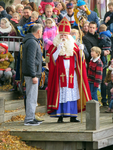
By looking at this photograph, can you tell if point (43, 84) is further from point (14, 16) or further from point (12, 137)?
point (12, 137)

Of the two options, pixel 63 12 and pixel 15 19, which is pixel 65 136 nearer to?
pixel 15 19

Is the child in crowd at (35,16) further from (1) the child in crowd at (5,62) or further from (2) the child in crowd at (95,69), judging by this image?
(2) the child in crowd at (95,69)

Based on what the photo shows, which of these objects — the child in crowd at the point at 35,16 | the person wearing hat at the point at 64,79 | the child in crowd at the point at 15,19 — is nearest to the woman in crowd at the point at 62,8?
the child in crowd at the point at 15,19

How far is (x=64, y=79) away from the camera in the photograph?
8.86 m

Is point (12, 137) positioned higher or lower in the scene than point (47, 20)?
lower

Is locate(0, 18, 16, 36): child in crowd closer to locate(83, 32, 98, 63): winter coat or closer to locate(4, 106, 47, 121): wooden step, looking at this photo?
locate(83, 32, 98, 63): winter coat

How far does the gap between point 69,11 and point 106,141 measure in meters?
6.72

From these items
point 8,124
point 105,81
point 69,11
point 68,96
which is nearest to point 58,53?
point 68,96

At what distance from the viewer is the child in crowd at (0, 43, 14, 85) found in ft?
35.3

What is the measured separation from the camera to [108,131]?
7930 millimetres

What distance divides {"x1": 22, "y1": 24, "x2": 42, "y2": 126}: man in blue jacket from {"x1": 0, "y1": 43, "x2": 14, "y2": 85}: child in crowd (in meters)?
2.50

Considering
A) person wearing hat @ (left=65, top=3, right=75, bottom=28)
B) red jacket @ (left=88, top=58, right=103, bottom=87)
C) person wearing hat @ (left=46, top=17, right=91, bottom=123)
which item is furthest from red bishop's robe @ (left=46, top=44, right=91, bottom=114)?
person wearing hat @ (left=65, top=3, right=75, bottom=28)

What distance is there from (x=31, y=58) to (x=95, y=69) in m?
3.28

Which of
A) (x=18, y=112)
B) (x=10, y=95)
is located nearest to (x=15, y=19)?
(x=10, y=95)
